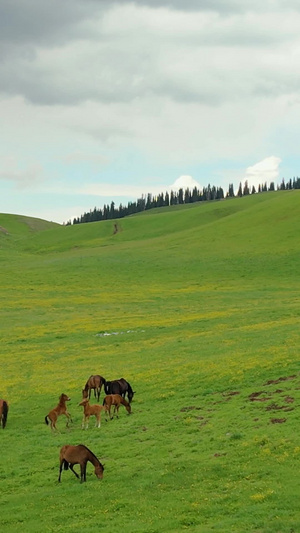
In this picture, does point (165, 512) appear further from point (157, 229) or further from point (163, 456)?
point (157, 229)

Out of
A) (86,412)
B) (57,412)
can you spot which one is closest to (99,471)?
(86,412)

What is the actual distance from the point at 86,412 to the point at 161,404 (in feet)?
14.9

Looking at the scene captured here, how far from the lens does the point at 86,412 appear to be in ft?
80.8

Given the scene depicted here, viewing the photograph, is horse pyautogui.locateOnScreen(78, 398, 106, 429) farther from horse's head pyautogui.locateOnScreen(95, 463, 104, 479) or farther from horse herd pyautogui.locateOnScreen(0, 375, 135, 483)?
horse's head pyautogui.locateOnScreen(95, 463, 104, 479)

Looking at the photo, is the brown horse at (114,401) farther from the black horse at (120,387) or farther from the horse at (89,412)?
the black horse at (120,387)

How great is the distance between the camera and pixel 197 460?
64.1 feet

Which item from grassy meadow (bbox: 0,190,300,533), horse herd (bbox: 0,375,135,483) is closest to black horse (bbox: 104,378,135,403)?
horse herd (bbox: 0,375,135,483)

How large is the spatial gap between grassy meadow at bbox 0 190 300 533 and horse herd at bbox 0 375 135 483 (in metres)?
0.50

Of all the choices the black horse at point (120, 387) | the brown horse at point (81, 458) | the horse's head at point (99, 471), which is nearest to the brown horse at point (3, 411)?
the black horse at point (120, 387)

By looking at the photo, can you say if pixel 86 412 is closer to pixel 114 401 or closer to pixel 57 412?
pixel 57 412

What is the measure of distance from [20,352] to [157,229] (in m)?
133

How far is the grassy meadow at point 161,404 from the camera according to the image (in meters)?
16.3

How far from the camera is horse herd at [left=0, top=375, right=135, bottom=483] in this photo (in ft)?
61.4

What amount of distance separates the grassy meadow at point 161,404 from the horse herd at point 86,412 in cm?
50
